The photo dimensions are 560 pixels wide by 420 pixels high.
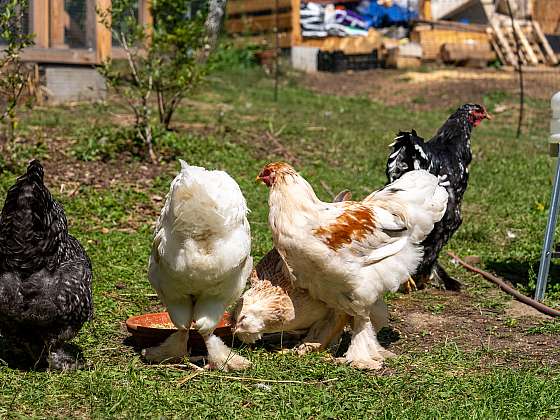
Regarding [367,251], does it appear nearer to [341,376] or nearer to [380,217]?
[380,217]

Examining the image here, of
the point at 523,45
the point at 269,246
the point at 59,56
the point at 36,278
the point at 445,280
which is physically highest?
the point at 523,45

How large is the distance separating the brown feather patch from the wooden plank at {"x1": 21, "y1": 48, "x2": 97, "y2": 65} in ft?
29.5

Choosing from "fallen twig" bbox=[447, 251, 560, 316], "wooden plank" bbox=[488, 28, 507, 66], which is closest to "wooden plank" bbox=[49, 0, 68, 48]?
"fallen twig" bbox=[447, 251, 560, 316]

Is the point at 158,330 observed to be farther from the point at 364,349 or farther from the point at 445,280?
the point at 445,280

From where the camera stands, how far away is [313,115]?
49.8ft

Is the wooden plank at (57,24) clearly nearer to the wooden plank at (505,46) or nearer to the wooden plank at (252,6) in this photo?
the wooden plank at (252,6)

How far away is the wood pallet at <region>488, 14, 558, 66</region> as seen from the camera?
70.3ft

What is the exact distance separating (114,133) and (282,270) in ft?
18.8

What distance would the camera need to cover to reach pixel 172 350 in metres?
5.14

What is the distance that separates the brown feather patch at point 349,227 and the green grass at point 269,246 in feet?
2.71

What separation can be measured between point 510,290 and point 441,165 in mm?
1266

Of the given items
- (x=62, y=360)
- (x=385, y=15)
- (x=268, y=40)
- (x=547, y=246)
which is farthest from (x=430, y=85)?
(x=62, y=360)

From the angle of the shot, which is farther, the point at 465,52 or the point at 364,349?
the point at 465,52

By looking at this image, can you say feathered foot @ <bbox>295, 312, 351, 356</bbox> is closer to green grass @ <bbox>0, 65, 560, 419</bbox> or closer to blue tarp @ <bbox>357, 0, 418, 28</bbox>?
green grass @ <bbox>0, 65, 560, 419</bbox>
